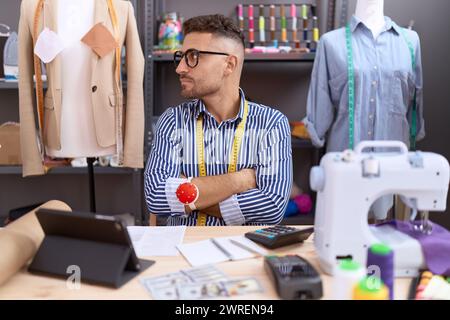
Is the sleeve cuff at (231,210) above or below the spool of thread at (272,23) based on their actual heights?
below

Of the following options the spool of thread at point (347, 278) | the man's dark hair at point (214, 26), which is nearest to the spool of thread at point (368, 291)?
the spool of thread at point (347, 278)

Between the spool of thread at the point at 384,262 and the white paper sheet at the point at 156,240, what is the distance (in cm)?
54

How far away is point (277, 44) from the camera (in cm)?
324

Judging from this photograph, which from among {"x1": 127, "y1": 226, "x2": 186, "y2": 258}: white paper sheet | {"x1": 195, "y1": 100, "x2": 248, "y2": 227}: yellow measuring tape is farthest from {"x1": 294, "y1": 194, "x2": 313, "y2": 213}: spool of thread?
{"x1": 127, "y1": 226, "x2": 186, "y2": 258}: white paper sheet

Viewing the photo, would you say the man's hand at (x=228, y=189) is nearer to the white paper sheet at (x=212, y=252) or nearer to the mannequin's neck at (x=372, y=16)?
the white paper sheet at (x=212, y=252)

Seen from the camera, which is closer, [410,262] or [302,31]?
[410,262]

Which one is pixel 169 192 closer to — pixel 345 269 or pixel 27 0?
pixel 345 269

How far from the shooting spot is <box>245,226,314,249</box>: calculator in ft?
4.49

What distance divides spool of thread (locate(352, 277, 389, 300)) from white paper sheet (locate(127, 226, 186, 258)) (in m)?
0.57

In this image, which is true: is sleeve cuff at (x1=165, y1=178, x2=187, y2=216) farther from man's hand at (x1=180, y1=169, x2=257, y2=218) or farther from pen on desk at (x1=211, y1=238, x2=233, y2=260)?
pen on desk at (x1=211, y1=238, x2=233, y2=260)

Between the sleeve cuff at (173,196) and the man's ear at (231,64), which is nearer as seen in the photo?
the sleeve cuff at (173,196)

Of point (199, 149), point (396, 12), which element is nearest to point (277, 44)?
point (396, 12)

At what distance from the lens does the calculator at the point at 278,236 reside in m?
1.37
